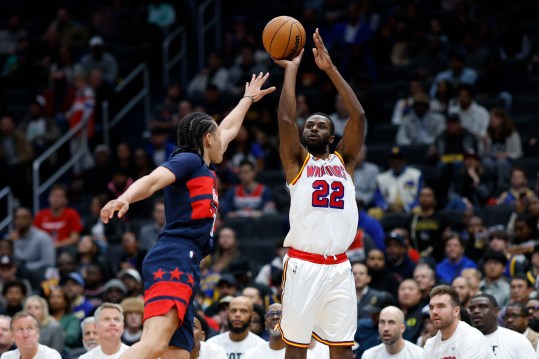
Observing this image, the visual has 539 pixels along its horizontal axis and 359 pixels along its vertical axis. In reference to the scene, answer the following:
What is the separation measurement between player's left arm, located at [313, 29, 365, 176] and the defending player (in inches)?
44.3

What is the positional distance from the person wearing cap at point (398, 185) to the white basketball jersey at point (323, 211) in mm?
7067

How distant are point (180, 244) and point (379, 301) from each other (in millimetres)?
5144

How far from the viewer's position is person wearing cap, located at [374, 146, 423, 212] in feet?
51.9

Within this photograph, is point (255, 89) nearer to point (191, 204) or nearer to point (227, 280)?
point (191, 204)

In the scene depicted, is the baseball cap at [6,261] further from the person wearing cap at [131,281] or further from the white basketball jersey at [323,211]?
the white basketball jersey at [323,211]

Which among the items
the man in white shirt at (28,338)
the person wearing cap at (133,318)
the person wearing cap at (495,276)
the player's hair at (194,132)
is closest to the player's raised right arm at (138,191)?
the player's hair at (194,132)

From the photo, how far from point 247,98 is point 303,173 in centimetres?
95

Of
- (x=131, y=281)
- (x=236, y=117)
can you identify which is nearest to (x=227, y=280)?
(x=131, y=281)

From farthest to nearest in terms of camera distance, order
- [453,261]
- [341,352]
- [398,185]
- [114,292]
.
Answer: [398,185] < [453,261] < [114,292] < [341,352]

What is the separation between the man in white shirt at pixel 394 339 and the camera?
10.7 m

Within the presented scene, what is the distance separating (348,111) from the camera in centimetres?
884

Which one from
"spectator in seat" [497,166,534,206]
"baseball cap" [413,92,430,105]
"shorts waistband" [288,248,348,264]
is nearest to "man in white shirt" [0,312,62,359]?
"shorts waistband" [288,248,348,264]

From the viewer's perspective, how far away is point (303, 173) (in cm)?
889

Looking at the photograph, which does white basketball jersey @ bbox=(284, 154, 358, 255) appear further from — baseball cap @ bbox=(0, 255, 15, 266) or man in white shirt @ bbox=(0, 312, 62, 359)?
baseball cap @ bbox=(0, 255, 15, 266)
